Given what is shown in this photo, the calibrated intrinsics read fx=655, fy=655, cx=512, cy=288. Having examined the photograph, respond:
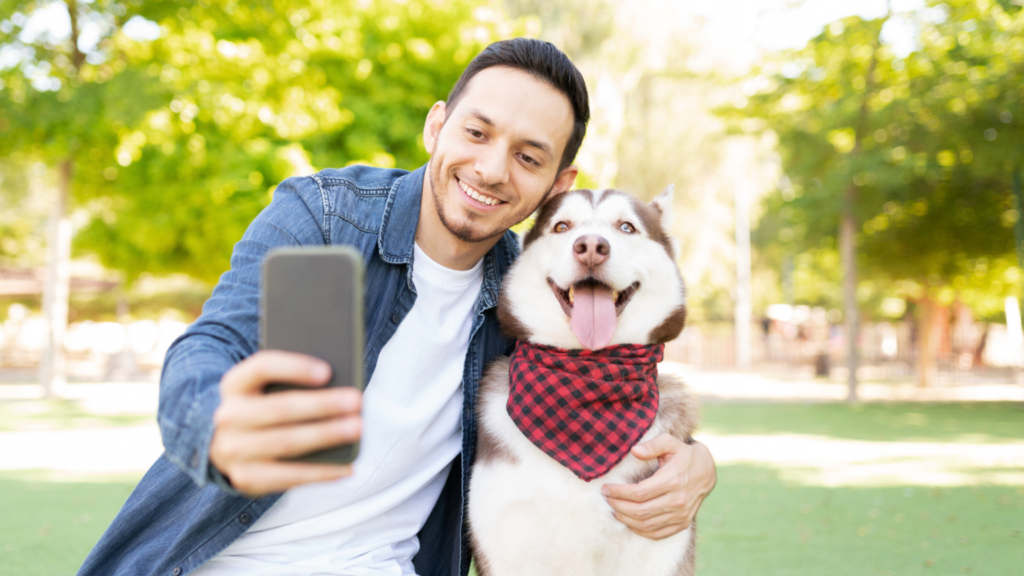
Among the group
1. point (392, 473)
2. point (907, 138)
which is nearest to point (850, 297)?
point (907, 138)

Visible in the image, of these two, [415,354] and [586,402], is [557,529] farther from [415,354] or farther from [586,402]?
[415,354]

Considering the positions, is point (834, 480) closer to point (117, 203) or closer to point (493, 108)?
point (493, 108)

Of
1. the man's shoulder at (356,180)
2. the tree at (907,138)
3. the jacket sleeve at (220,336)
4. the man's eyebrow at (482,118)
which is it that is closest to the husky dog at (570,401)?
the man's eyebrow at (482,118)

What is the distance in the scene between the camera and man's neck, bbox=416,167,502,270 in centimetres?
258

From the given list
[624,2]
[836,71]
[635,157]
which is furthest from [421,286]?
[635,157]

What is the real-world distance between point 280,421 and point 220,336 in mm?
623

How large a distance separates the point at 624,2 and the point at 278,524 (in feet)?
64.1

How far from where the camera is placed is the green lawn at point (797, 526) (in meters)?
4.56

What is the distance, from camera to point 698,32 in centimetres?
2250

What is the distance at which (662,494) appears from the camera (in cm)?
223

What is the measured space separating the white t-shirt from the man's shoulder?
12.5 inches

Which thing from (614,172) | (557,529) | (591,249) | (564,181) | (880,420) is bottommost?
(880,420)

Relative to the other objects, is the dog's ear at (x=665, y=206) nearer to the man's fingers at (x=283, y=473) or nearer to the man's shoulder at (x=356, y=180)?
the man's shoulder at (x=356, y=180)

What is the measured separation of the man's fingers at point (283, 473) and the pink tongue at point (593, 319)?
1.56 m
